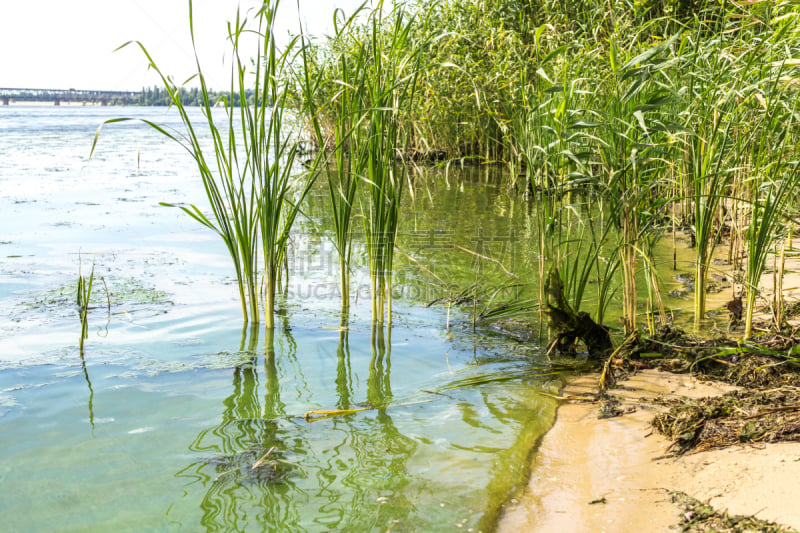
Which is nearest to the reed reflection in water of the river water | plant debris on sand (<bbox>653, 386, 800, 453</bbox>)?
the river water

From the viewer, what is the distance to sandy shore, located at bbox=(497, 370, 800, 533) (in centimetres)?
170

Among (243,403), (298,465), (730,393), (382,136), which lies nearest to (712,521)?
(730,393)

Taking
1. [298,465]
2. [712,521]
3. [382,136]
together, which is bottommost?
[298,465]

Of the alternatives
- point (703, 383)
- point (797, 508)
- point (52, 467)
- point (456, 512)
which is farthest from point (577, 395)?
point (52, 467)

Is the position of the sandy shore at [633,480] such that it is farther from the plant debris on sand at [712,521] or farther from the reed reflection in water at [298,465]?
the reed reflection in water at [298,465]

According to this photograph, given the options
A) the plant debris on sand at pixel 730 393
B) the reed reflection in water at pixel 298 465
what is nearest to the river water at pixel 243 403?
the reed reflection in water at pixel 298 465

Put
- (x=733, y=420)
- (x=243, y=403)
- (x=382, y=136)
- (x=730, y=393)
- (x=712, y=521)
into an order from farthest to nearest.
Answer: (x=382, y=136) < (x=243, y=403) < (x=730, y=393) < (x=733, y=420) < (x=712, y=521)

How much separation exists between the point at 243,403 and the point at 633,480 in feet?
5.21

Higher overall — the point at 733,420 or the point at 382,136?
the point at 382,136

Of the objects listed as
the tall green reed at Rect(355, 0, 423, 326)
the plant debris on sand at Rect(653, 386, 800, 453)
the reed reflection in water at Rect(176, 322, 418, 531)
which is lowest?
the reed reflection in water at Rect(176, 322, 418, 531)

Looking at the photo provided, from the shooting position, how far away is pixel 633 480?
199 cm

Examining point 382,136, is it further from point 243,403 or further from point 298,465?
point 298,465

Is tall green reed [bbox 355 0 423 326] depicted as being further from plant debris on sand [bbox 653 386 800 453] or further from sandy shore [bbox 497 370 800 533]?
plant debris on sand [bbox 653 386 800 453]

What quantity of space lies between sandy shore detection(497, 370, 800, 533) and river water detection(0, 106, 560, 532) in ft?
0.34
